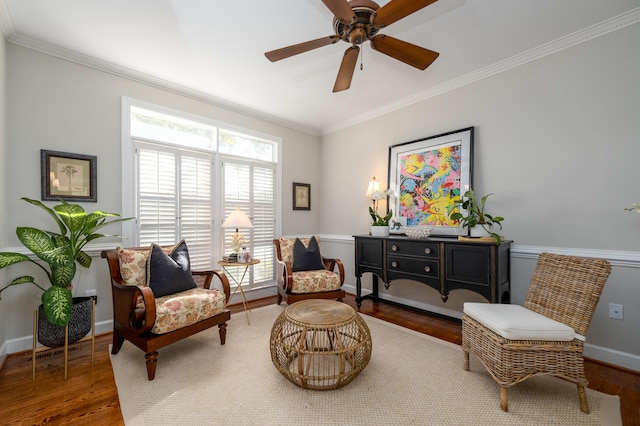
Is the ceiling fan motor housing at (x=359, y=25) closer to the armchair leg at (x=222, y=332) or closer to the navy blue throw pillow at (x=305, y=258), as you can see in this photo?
the navy blue throw pillow at (x=305, y=258)

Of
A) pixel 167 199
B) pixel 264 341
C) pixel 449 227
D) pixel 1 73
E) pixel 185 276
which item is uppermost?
pixel 1 73

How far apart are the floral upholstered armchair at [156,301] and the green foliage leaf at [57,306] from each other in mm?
364

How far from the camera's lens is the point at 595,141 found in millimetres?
2410

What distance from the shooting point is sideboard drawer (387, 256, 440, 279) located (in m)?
2.96

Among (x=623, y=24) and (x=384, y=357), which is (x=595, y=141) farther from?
(x=384, y=357)

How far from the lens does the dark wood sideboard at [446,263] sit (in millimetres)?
2557

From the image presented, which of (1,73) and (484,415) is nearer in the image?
(484,415)

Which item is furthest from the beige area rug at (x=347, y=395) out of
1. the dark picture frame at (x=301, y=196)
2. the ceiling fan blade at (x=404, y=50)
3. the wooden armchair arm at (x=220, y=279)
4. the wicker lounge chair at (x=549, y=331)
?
the dark picture frame at (x=301, y=196)

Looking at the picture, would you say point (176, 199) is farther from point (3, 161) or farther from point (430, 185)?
point (430, 185)

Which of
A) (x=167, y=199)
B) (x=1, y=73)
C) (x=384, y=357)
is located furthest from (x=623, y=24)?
(x=1, y=73)

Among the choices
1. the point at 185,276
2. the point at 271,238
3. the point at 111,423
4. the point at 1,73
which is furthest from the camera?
the point at 271,238

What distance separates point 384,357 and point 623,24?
11.1ft

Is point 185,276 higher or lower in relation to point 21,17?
lower

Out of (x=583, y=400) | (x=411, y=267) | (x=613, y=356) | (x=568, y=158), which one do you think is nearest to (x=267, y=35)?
(x=411, y=267)
